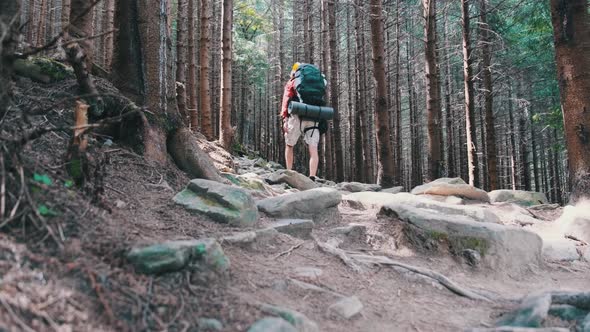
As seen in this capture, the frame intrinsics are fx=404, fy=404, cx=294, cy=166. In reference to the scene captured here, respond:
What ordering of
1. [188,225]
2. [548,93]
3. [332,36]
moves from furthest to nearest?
1. [548,93]
2. [332,36]
3. [188,225]

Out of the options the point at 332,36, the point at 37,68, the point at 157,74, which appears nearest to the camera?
the point at 37,68

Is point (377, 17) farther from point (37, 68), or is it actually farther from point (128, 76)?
point (37, 68)

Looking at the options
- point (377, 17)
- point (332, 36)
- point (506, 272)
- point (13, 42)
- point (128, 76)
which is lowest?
point (506, 272)

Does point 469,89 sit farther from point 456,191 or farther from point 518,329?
point 518,329

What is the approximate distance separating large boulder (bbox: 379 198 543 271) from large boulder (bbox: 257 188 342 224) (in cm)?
88

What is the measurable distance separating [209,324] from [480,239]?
9.18 feet

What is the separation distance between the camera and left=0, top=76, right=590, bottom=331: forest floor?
5.02 feet

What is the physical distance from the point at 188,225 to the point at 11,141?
A: 137cm

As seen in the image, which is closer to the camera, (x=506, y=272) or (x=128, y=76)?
(x=506, y=272)

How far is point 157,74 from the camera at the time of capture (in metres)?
4.45

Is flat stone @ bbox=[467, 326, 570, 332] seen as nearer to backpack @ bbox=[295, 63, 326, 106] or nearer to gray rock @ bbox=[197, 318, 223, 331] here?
gray rock @ bbox=[197, 318, 223, 331]

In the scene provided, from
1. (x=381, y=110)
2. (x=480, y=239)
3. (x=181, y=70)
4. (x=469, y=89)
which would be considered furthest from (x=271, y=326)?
(x=181, y=70)

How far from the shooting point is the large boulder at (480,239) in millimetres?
3641

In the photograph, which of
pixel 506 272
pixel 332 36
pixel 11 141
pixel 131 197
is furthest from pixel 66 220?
pixel 332 36
